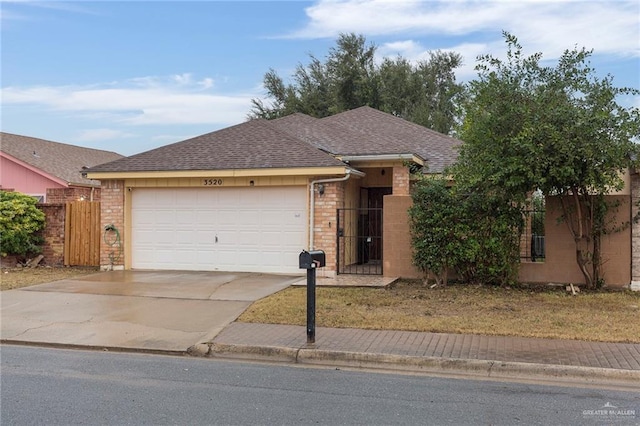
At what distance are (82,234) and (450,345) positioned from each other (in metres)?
12.3

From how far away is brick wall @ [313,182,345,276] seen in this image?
13750mm

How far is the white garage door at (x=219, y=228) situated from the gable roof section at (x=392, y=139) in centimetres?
240

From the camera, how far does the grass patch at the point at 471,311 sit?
8.24 metres

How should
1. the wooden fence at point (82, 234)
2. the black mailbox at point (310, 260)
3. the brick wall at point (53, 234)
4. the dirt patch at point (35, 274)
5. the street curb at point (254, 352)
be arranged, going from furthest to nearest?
the brick wall at point (53, 234) < the wooden fence at point (82, 234) < the dirt patch at point (35, 274) < the black mailbox at point (310, 260) < the street curb at point (254, 352)

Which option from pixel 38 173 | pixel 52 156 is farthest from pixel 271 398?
pixel 52 156

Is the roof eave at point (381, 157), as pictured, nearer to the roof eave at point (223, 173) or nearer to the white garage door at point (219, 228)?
the roof eave at point (223, 173)

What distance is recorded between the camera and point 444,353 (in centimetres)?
704

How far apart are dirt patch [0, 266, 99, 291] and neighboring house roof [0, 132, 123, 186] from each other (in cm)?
622

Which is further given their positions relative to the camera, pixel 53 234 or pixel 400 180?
pixel 53 234

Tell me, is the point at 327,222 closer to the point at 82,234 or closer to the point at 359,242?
the point at 359,242

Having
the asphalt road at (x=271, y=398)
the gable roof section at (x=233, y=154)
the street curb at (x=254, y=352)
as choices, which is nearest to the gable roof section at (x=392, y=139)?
the gable roof section at (x=233, y=154)

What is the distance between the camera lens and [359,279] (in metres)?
13.0

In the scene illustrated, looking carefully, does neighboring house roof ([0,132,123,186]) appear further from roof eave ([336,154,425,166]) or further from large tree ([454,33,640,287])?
large tree ([454,33,640,287])

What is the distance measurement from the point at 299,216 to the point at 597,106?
7069 mm
